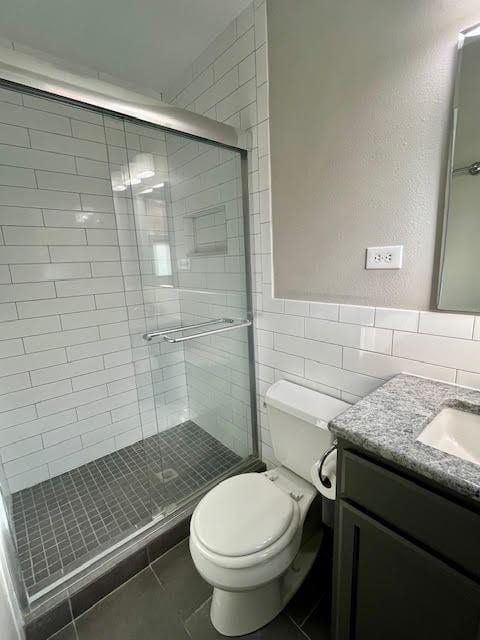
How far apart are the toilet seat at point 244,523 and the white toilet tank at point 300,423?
0.52 ft

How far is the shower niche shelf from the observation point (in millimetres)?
1827

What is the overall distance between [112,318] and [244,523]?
1.56 m

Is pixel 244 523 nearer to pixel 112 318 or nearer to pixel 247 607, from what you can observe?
pixel 247 607

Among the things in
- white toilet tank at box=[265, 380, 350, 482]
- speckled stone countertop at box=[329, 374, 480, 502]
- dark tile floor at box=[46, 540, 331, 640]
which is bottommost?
dark tile floor at box=[46, 540, 331, 640]

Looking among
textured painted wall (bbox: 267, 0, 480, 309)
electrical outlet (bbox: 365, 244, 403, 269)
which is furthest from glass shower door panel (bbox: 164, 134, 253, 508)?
electrical outlet (bbox: 365, 244, 403, 269)

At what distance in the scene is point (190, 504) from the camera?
1629mm

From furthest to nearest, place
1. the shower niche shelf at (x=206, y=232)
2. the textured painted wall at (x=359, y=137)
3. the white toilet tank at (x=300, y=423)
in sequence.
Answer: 1. the shower niche shelf at (x=206, y=232)
2. the white toilet tank at (x=300, y=423)
3. the textured painted wall at (x=359, y=137)

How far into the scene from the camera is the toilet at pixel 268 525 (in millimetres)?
1017

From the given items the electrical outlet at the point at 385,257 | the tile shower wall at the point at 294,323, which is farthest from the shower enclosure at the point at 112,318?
the electrical outlet at the point at 385,257

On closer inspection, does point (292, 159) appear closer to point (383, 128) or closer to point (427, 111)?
point (383, 128)

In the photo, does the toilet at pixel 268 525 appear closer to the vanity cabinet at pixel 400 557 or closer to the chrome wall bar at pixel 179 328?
the vanity cabinet at pixel 400 557

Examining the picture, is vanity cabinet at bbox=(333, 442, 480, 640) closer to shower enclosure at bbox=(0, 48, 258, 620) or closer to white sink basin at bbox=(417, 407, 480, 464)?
white sink basin at bbox=(417, 407, 480, 464)

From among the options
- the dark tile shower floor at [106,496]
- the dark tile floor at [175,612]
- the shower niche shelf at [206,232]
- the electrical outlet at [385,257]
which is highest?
the shower niche shelf at [206,232]

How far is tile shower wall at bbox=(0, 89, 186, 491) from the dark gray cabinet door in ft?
4.59
